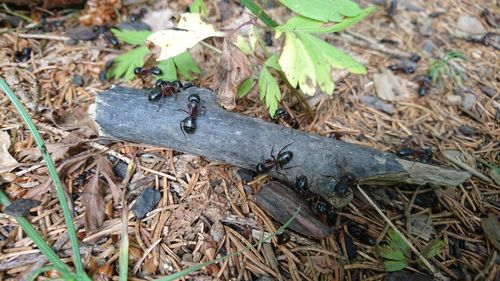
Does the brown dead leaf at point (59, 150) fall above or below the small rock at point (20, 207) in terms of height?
above

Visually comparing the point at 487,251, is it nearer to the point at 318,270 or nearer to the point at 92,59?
the point at 318,270

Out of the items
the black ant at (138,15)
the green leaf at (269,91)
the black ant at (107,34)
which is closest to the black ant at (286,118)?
the green leaf at (269,91)

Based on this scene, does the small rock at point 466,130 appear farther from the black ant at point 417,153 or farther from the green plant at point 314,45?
the green plant at point 314,45

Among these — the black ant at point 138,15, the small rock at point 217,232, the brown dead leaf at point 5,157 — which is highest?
the black ant at point 138,15

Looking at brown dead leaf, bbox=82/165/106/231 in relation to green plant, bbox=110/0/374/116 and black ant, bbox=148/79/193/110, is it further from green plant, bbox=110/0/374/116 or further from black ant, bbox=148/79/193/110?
green plant, bbox=110/0/374/116

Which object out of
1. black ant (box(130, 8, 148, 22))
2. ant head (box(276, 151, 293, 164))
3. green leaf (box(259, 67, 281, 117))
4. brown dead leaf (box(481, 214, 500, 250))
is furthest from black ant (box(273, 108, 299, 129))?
black ant (box(130, 8, 148, 22))

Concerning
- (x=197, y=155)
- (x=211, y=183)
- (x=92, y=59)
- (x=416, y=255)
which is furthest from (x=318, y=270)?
(x=92, y=59)

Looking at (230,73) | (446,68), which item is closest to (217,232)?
(230,73)
